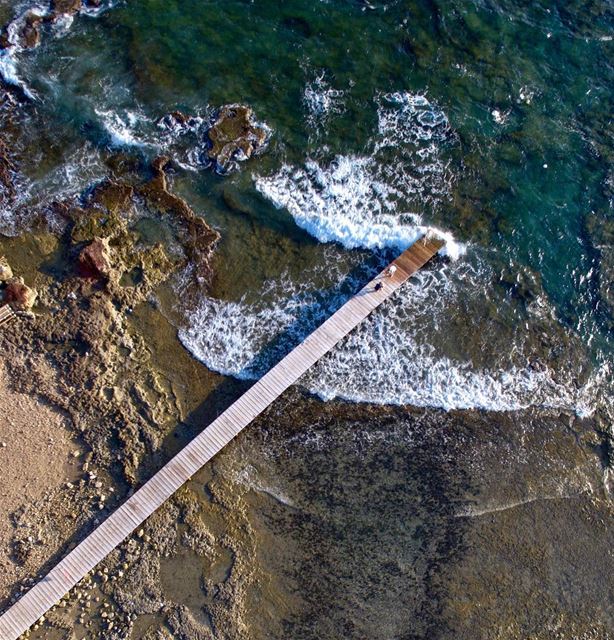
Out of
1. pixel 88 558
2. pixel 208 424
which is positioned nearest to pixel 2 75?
pixel 208 424

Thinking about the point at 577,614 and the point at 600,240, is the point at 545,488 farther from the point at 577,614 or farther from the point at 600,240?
the point at 600,240

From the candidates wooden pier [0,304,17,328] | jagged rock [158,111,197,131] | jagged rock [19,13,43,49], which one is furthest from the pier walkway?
jagged rock [19,13,43,49]

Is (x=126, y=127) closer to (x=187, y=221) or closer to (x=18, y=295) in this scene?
(x=187, y=221)

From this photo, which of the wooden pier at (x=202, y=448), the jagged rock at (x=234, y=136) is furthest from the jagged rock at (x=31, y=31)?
the wooden pier at (x=202, y=448)

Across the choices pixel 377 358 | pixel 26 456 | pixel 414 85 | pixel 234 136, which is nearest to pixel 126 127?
pixel 234 136

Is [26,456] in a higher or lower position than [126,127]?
lower

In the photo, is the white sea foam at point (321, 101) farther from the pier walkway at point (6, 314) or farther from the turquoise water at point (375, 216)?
the pier walkway at point (6, 314)
